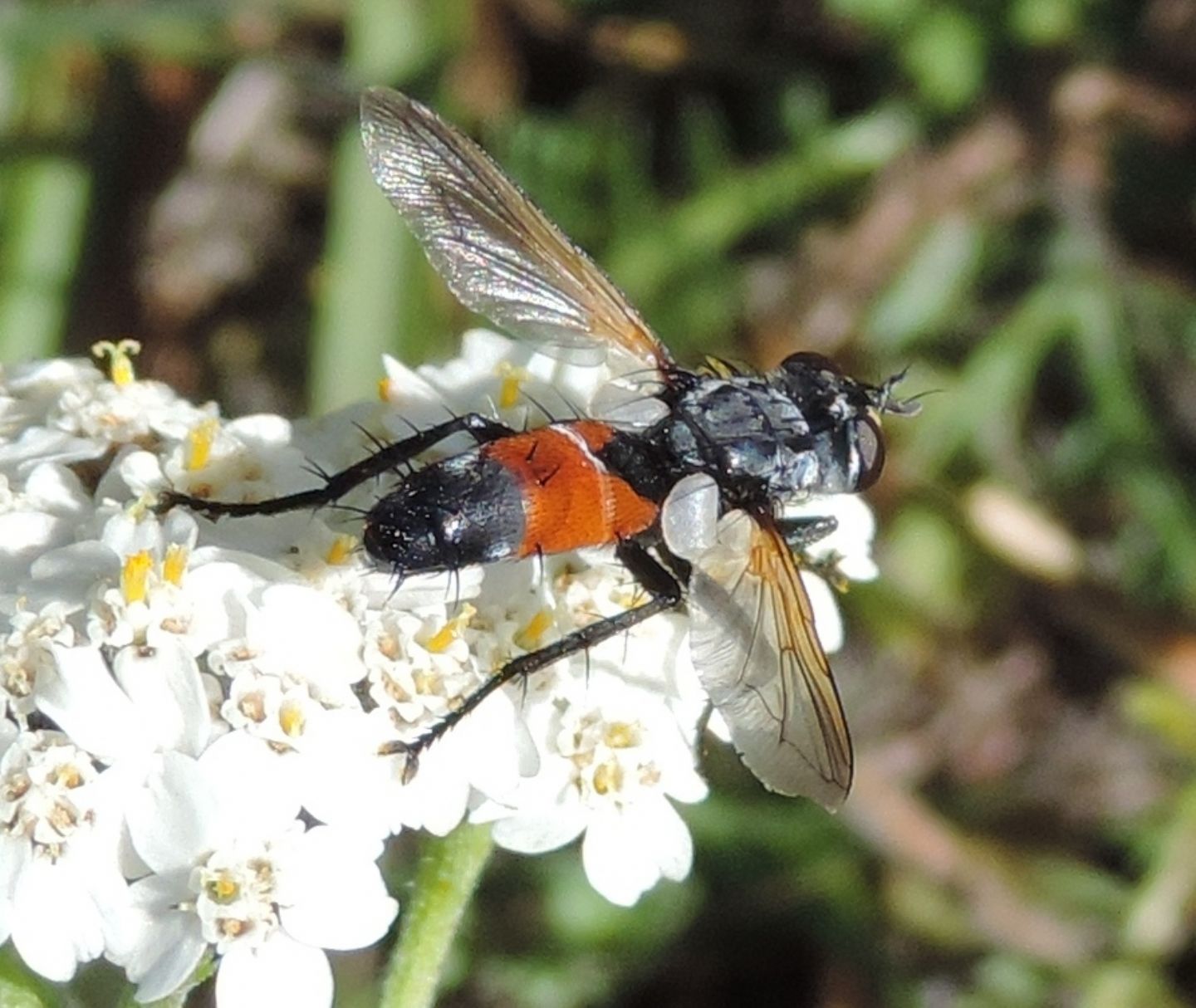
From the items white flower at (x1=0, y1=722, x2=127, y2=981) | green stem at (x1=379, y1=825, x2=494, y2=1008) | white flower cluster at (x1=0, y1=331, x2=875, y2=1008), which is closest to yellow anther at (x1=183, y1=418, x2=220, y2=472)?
white flower cluster at (x1=0, y1=331, x2=875, y2=1008)

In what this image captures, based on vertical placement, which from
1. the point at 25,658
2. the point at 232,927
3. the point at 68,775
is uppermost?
the point at 25,658

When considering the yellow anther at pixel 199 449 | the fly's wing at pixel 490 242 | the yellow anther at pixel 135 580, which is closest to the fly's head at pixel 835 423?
the fly's wing at pixel 490 242

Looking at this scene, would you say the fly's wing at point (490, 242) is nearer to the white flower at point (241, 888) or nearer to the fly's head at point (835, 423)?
the fly's head at point (835, 423)

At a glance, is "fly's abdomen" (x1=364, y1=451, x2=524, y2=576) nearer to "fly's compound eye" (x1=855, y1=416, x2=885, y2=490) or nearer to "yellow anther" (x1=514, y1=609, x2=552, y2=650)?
"yellow anther" (x1=514, y1=609, x2=552, y2=650)

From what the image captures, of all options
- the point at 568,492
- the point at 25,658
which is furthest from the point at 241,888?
the point at 568,492

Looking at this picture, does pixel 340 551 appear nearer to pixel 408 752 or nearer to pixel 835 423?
pixel 408 752

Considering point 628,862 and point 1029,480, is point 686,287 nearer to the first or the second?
point 1029,480
